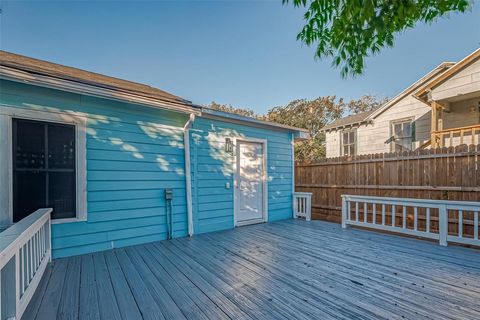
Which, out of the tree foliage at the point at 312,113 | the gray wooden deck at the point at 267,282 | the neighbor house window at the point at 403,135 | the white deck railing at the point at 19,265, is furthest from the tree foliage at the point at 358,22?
the tree foliage at the point at 312,113

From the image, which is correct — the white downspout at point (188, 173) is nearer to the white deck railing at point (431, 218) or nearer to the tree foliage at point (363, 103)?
the white deck railing at point (431, 218)

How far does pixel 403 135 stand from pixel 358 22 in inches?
327

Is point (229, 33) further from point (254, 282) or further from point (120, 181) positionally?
point (254, 282)

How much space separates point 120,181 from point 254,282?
2564mm

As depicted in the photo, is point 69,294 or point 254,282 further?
point 254,282

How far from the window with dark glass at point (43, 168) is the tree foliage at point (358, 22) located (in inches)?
132

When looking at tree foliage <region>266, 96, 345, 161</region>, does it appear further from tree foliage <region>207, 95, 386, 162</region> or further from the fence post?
the fence post

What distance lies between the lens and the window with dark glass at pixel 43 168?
294cm

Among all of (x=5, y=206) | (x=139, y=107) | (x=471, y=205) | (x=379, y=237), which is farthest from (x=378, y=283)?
(x=5, y=206)

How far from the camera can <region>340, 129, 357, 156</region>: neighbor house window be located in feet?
32.9

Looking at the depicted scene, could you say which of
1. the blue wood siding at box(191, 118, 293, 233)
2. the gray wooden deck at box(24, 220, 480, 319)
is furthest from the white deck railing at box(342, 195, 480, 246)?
the blue wood siding at box(191, 118, 293, 233)

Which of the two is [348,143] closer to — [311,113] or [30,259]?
[311,113]

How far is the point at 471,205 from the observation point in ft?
11.3

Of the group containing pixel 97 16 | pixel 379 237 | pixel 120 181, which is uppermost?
pixel 97 16
